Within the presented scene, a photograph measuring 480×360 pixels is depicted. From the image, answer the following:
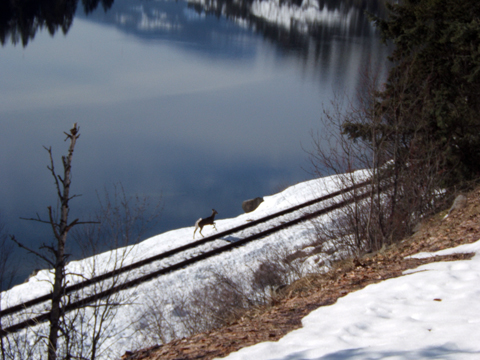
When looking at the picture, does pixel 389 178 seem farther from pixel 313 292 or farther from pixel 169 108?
pixel 169 108

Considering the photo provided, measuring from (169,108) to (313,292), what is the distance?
1332 inches

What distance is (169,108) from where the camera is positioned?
39.6m

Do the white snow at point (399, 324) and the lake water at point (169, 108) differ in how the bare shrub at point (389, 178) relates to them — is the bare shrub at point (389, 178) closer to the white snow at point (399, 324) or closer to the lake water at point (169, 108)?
the lake water at point (169, 108)

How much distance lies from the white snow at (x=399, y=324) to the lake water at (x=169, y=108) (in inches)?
241

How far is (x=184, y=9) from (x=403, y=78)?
302ft

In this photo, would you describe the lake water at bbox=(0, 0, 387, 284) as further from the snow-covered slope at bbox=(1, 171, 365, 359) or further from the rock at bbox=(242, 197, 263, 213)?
the rock at bbox=(242, 197, 263, 213)

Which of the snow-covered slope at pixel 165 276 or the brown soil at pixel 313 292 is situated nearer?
the brown soil at pixel 313 292

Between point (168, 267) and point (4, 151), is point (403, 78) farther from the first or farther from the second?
point (4, 151)

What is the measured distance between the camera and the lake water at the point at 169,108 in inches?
1037

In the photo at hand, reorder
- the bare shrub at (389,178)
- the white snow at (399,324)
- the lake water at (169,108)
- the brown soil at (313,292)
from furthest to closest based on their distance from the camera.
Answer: the lake water at (169,108) → the bare shrub at (389,178) → the brown soil at (313,292) → the white snow at (399,324)

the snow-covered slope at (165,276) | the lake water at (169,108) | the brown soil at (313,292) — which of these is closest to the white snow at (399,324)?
the brown soil at (313,292)

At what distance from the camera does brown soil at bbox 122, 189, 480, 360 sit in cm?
580

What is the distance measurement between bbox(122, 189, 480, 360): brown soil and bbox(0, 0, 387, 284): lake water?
4037mm

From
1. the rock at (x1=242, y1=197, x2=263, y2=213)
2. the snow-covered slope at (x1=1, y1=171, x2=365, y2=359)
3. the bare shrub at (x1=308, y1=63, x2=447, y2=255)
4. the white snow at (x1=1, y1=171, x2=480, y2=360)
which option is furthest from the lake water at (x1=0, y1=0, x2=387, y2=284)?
the white snow at (x1=1, y1=171, x2=480, y2=360)
